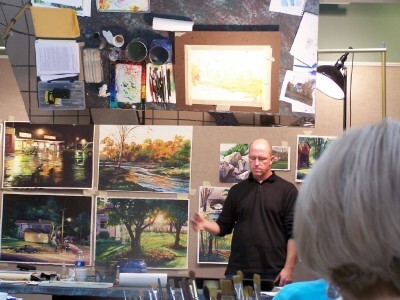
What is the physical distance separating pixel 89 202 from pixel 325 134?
178cm

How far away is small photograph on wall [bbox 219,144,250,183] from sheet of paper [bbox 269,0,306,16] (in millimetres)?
2049

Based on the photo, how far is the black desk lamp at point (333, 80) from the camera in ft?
16.3

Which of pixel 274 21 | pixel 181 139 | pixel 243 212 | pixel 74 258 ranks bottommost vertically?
pixel 74 258

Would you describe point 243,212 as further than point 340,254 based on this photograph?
Yes

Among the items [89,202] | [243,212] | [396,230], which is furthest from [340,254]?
[89,202]

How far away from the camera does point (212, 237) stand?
527 cm

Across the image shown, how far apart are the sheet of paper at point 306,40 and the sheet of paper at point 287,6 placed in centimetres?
5

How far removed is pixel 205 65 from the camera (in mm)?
3334

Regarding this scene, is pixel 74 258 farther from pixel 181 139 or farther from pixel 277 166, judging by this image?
pixel 277 166

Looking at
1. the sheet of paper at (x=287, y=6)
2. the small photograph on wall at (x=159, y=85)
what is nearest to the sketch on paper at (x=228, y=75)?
the small photograph on wall at (x=159, y=85)

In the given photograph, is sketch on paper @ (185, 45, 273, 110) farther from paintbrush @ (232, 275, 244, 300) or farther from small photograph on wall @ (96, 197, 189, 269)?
small photograph on wall @ (96, 197, 189, 269)

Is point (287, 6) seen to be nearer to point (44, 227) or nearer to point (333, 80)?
point (333, 80)

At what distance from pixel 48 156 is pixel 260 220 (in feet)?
5.26

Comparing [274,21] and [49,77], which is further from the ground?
[274,21]
